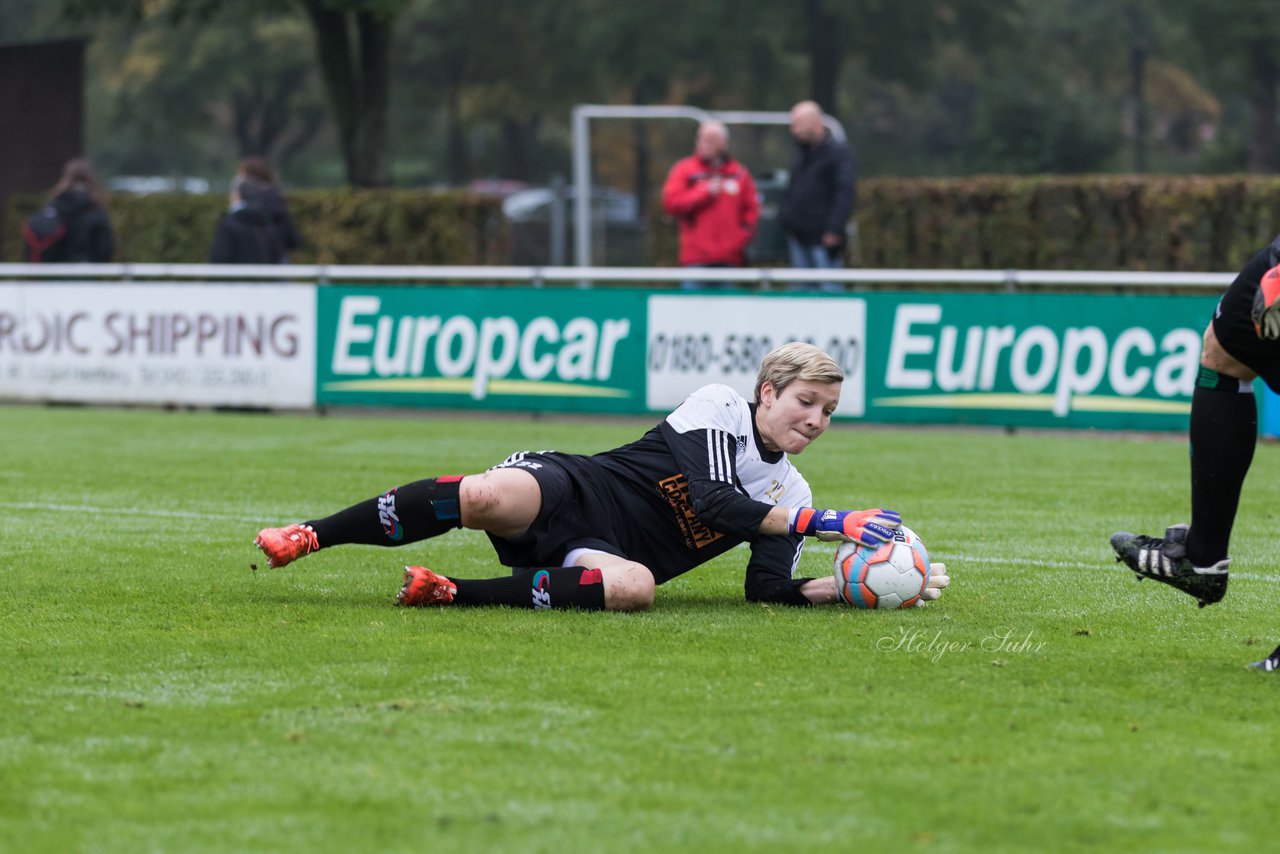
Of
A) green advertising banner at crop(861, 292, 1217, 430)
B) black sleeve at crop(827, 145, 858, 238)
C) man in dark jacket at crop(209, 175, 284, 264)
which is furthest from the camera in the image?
man in dark jacket at crop(209, 175, 284, 264)

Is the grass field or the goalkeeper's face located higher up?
the goalkeeper's face

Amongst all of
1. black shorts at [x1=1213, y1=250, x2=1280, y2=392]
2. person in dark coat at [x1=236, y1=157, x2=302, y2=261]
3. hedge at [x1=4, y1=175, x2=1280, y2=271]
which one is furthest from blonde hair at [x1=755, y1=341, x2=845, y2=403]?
hedge at [x1=4, y1=175, x2=1280, y2=271]

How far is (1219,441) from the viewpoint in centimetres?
545

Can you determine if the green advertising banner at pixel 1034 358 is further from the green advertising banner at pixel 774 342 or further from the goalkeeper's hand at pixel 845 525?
the goalkeeper's hand at pixel 845 525

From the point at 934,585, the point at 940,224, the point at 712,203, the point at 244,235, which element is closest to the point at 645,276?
the point at 712,203

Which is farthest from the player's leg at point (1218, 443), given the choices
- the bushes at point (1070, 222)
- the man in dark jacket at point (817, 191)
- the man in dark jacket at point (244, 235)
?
the bushes at point (1070, 222)

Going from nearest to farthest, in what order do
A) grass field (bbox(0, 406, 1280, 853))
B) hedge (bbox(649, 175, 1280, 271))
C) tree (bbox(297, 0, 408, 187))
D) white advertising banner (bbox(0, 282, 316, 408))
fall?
grass field (bbox(0, 406, 1280, 853)) → white advertising banner (bbox(0, 282, 316, 408)) → hedge (bbox(649, 175, 1280, 271)) → tree (bbox(297, 0, 408, 187))

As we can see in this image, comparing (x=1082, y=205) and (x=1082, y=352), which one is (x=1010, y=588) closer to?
(x=1082, y=352)

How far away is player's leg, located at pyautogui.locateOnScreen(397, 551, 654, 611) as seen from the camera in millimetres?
6387

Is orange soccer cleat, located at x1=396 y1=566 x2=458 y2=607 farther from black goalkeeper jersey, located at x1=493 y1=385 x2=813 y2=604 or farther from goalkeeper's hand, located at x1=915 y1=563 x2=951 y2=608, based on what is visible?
goalkeeper's hand, located at x1=915 y1=563 x2=951 y2=608

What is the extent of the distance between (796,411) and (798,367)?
0.14 metres

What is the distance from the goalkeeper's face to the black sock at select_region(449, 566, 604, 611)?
0.76m

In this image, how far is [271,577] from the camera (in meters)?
7.39

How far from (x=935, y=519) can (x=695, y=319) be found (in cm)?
571
